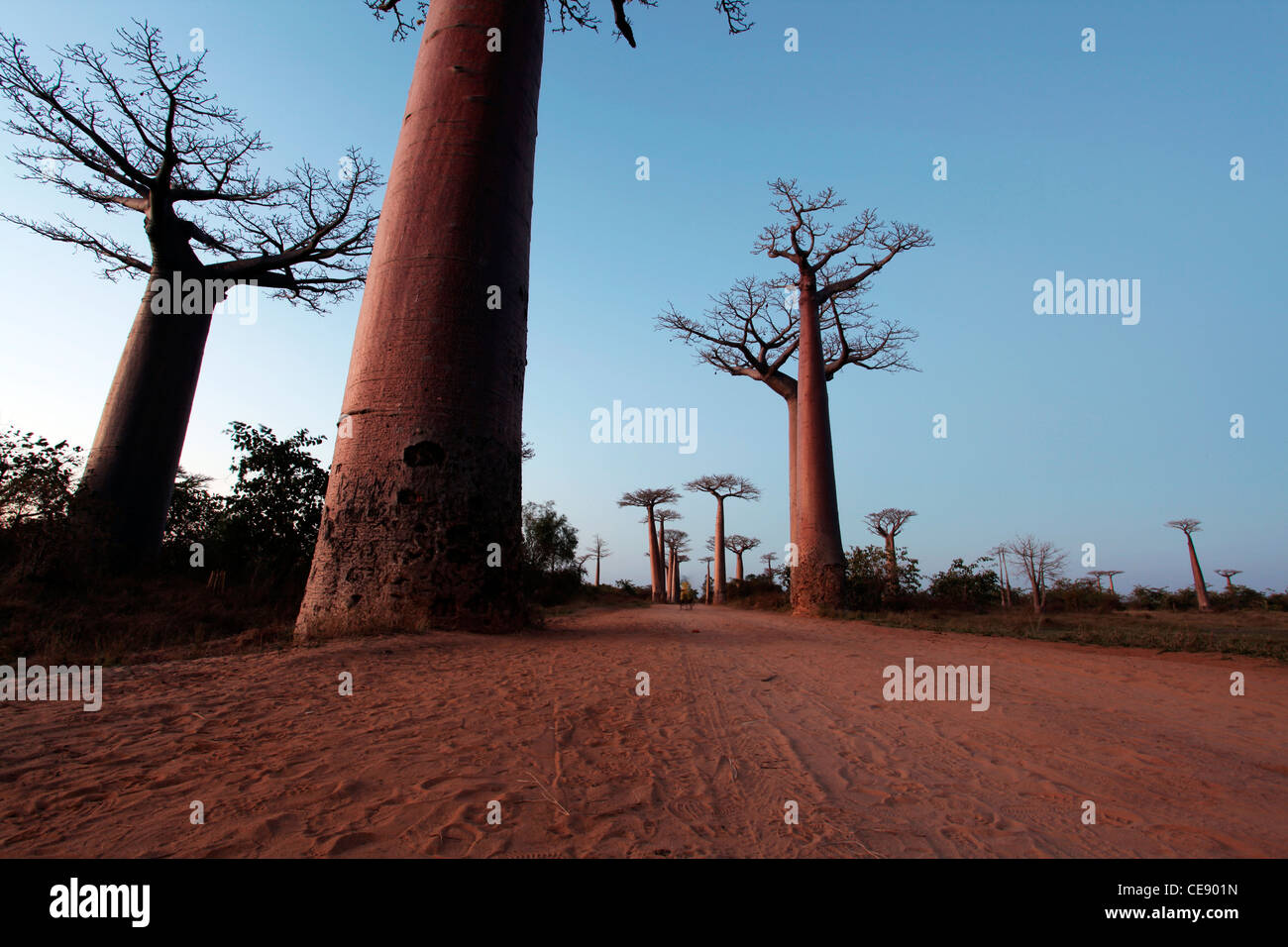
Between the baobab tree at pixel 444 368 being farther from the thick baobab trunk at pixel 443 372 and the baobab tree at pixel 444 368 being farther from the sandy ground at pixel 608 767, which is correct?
the sandy ground at pixel 608 767

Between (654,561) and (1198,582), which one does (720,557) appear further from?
(1198,582)

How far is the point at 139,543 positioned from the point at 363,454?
6.26 m

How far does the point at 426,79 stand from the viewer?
235 inches

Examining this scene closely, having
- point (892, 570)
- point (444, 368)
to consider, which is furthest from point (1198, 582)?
point (444, 368)

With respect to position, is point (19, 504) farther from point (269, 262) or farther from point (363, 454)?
point (269, 262)

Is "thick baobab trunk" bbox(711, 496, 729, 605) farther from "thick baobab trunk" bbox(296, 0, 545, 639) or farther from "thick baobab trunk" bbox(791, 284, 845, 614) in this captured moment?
"thick baobab trunk" bbox(296, 0, 545, 639)

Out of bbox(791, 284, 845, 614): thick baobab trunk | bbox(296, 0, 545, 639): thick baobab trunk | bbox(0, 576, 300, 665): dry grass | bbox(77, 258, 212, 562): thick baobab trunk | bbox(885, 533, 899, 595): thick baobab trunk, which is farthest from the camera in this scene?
bbox(885, 533, 899, 595): thick baobab trunk

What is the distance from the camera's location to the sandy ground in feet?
4.58

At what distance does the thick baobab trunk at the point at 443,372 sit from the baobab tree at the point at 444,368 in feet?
0.04

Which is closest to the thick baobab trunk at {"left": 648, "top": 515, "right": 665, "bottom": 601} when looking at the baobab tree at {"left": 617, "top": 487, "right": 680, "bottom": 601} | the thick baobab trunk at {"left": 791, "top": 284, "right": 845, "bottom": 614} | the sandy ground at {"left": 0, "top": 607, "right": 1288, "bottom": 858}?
the baobab tree at {"left": 617, "top": 487, "right": 680, "bottom": 601}

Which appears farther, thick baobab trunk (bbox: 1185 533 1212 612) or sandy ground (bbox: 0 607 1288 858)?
thick baobab trunk (bbox: 1185 533 1212 612)

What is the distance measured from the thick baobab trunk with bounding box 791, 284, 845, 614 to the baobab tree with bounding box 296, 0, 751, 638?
8.10 meters

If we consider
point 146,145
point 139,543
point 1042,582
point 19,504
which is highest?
point 146,145
